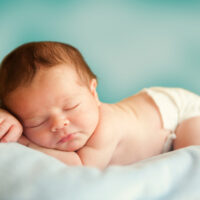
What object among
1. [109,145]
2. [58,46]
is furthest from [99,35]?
[109,145]

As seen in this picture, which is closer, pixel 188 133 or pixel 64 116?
pixel 64 116

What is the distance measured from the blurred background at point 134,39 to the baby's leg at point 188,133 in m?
0.46

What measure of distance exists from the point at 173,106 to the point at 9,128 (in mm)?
593

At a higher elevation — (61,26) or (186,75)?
(61,26)

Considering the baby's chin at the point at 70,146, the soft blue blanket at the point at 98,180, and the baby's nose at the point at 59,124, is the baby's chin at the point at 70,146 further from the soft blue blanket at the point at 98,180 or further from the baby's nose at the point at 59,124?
the soft blue blanket at the point at 98,180

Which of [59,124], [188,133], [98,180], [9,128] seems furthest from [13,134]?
[188,133]

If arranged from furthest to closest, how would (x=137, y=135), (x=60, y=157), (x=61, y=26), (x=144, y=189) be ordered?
(x=61, y=26)
(x=137, y=135)
(x=60, y=157)
(x=144, y=189)

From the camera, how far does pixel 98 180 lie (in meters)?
0.56

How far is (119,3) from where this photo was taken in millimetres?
1444

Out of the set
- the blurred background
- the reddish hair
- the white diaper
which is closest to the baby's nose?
the reddish hair

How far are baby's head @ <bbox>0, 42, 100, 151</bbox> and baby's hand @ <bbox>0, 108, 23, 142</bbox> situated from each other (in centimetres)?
2

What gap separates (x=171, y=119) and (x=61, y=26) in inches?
27.2

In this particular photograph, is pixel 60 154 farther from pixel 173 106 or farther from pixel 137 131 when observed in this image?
pixel 173 106

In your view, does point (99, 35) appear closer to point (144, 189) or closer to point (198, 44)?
point (198, 44)
